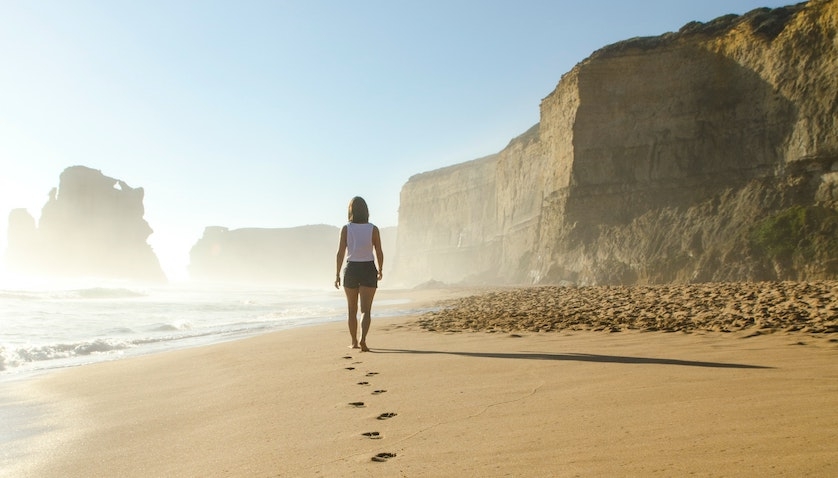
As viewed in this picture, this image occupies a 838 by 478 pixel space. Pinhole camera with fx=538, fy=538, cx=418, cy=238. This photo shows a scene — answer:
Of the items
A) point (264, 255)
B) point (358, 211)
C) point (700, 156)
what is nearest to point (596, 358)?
point (358, 211)

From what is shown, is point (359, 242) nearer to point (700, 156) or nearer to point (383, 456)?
point (383, 456)

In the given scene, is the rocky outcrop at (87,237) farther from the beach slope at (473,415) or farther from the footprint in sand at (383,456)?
the footprint in sand at (383,456)

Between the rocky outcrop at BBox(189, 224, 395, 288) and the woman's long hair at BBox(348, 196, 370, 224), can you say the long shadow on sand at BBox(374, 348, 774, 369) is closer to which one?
the woman's long hair at BBox(348, 196, 370, 224)

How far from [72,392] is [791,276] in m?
20.8

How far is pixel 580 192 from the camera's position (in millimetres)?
28766

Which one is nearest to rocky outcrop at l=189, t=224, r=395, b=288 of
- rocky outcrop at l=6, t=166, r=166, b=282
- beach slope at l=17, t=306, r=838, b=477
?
rocky outcrop at l=6, t=166, r=166, b=282

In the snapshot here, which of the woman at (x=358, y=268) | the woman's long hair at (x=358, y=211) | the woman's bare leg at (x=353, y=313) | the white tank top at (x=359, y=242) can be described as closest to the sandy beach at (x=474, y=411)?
the woman's bare leg at (x=353, y=313)

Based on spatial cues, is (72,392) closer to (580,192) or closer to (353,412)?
(353,412)

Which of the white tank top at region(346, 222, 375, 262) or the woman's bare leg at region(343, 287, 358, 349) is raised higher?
the white tank top at region(346, 222, 375, 262)

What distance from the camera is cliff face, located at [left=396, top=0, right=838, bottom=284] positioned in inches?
789

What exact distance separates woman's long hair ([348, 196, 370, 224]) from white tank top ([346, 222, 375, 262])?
106 mm

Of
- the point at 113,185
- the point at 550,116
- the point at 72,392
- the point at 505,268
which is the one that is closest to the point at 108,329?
the point at 72,392

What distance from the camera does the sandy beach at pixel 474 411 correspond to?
201 centimetres

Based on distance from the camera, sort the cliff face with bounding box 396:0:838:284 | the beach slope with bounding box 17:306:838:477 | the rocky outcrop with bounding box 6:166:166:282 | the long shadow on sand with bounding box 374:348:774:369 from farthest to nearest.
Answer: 1. the rocky outcrop with bounding box 6:166:166:282
2. the cliff face with bounding box 396:0:838:284
3. the long shadow on sand with bounding box 374:348:774:369
4. the beach slope with bounding box 17:306:838:477
